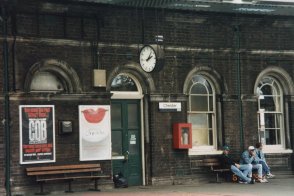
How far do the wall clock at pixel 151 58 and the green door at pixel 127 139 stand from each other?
4.56 ft

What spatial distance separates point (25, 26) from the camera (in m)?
15.4

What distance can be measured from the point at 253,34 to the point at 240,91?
6.37ft

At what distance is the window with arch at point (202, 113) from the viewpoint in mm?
18344

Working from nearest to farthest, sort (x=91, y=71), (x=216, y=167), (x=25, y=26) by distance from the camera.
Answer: (x=25, y=26), (x=91, y=71), (x=216, y=167)

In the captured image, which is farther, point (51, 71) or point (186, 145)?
point (186, 145)

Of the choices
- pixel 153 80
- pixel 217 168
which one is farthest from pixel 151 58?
pixel 217 168

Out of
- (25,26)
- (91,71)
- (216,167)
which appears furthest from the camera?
(216,167)

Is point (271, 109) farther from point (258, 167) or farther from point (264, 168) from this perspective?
point (258, 167)

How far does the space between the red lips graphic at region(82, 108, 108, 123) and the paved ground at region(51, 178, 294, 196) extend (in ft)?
6.26

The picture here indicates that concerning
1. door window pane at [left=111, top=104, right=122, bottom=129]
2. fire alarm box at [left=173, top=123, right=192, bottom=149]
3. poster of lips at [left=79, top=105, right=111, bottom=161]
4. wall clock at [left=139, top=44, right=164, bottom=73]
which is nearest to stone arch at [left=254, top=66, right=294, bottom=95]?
fire alarm box at [left=173, top=123, right=192, bottom=149]

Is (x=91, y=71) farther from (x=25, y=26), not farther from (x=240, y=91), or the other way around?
(x=240, y=91)

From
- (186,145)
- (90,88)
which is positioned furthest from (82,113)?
(186,145)

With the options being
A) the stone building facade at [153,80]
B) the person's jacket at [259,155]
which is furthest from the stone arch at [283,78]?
the person's jacket at [259,155]

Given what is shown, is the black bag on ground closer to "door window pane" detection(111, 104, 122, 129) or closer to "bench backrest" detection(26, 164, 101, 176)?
"bench backrest" detection(26, 164, 101, 176)
